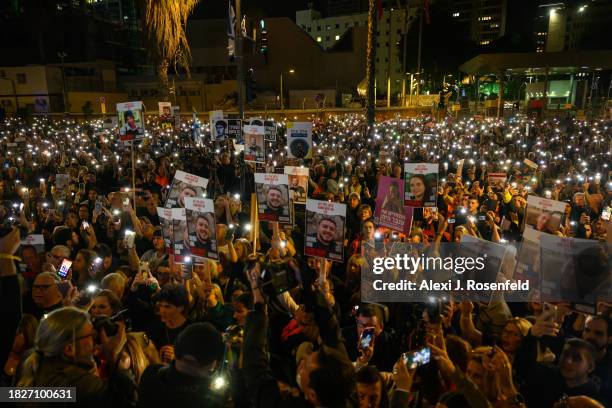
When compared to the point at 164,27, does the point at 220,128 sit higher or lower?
lower

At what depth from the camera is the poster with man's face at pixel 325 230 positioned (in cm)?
500

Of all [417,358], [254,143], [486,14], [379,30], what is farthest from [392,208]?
[486,14]

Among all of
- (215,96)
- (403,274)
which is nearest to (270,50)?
(215,96)

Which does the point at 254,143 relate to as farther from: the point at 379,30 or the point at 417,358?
the point at 379,30

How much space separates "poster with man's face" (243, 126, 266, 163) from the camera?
28.7 ft

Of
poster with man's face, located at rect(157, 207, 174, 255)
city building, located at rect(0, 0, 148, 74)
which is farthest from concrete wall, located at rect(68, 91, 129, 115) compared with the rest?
poster with man's face, located at rect(157, 207, 174, 255)

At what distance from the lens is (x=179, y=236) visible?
5.41 meters

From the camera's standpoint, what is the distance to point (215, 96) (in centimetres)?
4547

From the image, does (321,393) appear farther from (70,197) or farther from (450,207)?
(70,197)

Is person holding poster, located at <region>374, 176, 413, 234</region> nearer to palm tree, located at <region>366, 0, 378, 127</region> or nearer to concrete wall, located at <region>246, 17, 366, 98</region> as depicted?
palm tree, located at <region>366, 0, 378, 127</region>

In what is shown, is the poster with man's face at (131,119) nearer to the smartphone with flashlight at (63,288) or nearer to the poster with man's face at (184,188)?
the poster with man's face at (184,188)

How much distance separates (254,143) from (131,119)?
246 cm

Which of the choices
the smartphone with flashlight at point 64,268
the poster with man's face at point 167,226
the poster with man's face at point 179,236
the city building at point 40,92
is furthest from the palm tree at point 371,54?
the city building at point 40,92

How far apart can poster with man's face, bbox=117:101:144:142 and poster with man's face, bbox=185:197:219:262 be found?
169 inches
